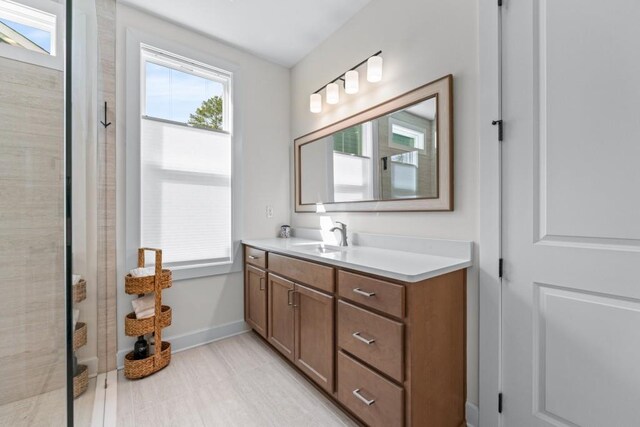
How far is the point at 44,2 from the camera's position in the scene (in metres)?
0.87

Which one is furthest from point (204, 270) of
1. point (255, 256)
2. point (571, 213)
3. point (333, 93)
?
point (571, 213)

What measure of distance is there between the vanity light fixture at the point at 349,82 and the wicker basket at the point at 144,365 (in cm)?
229

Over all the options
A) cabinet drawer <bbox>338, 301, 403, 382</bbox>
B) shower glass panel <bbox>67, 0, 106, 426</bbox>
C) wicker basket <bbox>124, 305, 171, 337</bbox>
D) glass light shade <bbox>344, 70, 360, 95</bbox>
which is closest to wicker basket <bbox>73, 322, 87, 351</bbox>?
shower glass panel <bbox>67, 0, 106, 426</bbox>

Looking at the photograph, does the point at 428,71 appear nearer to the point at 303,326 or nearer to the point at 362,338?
the point at 362,338

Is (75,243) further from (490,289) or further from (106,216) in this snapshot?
(490,289)

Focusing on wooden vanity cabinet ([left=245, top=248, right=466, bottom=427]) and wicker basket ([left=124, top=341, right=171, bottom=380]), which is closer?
wooden vanity cabinet ([left=245, top=248, right=466, bottom=427])

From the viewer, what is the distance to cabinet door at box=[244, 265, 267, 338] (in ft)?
7.31

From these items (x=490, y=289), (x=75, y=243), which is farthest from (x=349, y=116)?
(x=75, y=243)

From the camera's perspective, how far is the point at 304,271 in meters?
1.74

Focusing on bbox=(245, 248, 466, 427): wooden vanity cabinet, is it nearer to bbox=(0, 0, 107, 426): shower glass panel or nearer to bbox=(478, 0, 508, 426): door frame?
bbox=(478, 0, 508, 426): door frame

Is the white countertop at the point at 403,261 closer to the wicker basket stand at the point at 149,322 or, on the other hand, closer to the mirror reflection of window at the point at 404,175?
the mirror reflection of window at the point at 404,175

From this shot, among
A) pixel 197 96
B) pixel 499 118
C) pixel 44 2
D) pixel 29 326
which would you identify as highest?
pixel 197 96

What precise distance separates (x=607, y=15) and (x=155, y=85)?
2.72 meters

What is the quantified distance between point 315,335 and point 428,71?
171cm
